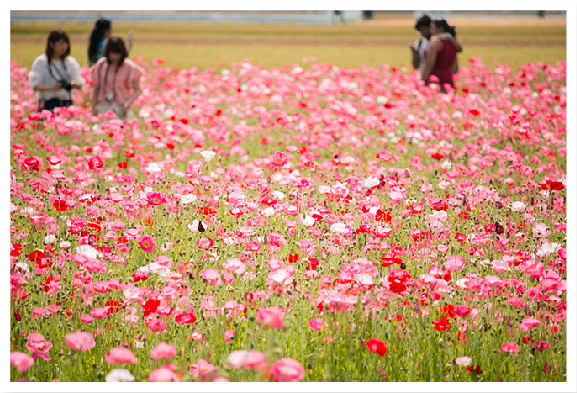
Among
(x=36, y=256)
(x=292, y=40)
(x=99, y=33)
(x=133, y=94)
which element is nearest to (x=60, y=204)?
(x=36, y=256)

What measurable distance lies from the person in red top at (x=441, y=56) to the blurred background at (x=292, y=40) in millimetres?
1007

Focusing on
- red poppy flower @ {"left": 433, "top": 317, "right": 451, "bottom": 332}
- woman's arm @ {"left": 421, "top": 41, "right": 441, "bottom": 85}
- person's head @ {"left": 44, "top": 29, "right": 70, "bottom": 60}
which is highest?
woman's arm @ {"left": 421, "top": 41, "right": 441, "bottom": 85}

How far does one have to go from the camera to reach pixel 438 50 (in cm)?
815

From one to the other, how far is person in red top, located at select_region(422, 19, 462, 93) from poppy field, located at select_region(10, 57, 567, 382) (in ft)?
9.92

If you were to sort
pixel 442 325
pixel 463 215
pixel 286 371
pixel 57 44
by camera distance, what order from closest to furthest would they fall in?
pixel 286 371 → pixel 442 325 → pixel 463 215 → pixel 57 44

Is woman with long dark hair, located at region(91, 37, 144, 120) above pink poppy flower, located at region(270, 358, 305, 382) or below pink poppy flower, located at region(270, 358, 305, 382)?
above

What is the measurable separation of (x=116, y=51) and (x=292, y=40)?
13.1m

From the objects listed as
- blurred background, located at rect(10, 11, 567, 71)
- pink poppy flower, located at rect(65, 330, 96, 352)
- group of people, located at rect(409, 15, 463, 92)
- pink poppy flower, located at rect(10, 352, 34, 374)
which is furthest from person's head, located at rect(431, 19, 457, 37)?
pink poppy flower, located at rect(10, 352, 34, 374)

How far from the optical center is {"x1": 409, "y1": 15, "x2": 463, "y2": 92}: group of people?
8.16 m

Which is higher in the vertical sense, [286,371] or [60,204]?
[60,204]

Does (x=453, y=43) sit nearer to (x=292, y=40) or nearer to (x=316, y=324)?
(x=316, y=324)

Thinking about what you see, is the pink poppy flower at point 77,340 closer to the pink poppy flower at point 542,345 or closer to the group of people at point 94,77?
the pink poppy flower at point 542,345

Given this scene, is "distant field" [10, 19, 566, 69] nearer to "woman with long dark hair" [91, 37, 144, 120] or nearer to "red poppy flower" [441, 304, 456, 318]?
"woman with long dark hair" [91, 37, 144, 120]

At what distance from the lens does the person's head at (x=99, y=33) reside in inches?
318
